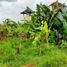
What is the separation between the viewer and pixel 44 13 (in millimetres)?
19625

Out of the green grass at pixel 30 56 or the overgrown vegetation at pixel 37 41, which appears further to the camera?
the overgrown vegetation at pixel 37 41

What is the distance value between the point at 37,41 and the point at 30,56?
1455 mm

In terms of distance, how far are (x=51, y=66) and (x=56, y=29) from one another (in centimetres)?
718

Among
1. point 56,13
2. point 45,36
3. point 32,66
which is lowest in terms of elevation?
point 32,66

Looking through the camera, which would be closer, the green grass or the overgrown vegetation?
the green grass

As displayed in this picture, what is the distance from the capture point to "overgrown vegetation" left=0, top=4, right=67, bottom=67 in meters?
14.6

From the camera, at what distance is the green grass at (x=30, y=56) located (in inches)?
504

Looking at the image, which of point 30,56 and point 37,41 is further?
point 37,41

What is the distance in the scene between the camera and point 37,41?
16.7 m

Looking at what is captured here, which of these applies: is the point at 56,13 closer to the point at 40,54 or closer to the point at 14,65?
the point at 40,54

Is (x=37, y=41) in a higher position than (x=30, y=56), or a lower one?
higher

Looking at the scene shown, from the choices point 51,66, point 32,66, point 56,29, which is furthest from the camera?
point 56,29

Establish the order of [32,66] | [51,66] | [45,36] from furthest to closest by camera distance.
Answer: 1. [45,36]
2. [32,66]
3. [51,66]

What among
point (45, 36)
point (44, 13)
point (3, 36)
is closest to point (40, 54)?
point (45, 36)
